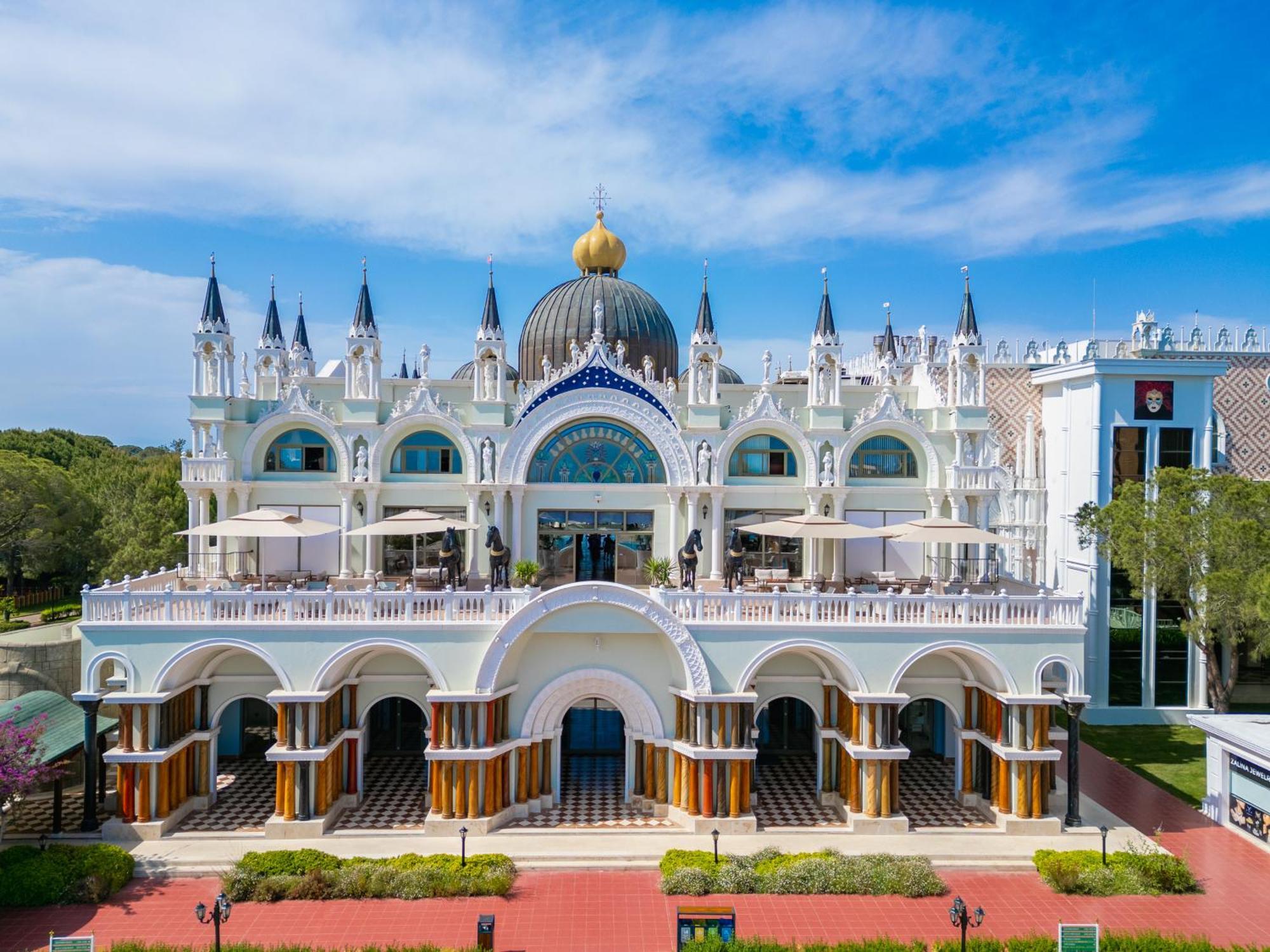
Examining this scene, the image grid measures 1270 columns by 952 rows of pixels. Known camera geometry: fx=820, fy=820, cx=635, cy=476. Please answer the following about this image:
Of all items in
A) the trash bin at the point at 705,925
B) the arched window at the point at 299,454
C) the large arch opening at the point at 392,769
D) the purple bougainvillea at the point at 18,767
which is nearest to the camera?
the trash bin at the point at 705,925

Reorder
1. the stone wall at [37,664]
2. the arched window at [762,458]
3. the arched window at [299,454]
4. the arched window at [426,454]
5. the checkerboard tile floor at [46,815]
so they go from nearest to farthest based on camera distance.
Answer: the checkerboard tile floor at [46,815], the stone wall at [37,664], the arched window at [299,454], the arched window at [426,454], the arched window at [762,458]

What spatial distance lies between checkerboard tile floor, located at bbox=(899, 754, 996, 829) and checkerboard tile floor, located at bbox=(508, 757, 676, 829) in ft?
Result: 26.6

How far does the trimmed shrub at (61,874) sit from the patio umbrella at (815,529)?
21756 mm

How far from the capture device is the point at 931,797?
27.9 meters

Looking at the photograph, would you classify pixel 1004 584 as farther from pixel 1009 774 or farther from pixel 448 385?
pixel 448 385

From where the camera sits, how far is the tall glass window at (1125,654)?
121ft

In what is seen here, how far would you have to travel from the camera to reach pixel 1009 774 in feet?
83.1

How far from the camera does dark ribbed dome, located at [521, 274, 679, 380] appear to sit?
36.9 metres

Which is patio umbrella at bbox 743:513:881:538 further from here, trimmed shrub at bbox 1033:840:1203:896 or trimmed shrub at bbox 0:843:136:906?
trimmed shrub at bbox 0:843:136:906

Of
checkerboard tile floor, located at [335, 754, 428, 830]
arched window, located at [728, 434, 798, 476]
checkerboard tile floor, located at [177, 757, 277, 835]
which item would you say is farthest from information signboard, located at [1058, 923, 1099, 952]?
checkerboard tile floor, located at [177, 757, 277, 835]

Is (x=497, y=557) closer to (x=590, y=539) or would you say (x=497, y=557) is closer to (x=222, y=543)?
(x=590, y=539)

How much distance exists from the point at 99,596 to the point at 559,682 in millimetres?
14043

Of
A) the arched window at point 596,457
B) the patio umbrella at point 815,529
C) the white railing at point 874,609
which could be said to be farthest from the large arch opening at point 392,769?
the patio umbrella at point 815,529

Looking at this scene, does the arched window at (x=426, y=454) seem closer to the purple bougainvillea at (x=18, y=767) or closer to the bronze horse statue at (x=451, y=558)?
the bronze horse statue at (x=451, y=558)
